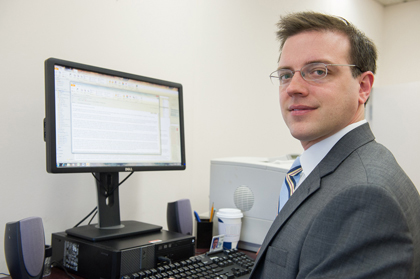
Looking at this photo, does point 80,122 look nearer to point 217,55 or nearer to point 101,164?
point 101,164

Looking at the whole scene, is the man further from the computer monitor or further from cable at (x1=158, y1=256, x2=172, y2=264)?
the computer monitor

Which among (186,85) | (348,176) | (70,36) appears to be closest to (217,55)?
(186,85)

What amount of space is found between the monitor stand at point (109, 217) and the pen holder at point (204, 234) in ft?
0.62

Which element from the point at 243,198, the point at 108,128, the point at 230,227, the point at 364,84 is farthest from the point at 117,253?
A: the point at 364,84

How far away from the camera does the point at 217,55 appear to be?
1.92 meters

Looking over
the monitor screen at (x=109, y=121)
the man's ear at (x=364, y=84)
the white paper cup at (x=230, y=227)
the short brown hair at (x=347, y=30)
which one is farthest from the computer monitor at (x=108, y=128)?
the man's ear at (x=364, y=84)

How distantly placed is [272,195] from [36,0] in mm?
1050

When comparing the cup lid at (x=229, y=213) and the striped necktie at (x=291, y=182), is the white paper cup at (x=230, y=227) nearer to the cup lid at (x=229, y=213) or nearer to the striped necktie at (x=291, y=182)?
the cup lid at (x=229, y=213)

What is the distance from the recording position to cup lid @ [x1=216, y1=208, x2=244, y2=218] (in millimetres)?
1322

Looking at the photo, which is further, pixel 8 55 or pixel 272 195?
pixel 272 195

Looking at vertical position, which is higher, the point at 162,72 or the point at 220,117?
the point at 162,72

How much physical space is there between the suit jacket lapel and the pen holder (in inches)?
21.9

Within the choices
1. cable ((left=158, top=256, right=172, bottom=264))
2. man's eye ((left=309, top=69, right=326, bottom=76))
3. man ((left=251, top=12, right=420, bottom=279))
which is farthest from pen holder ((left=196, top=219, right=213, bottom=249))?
man's eye ((left=309, top=69, right=326, bottom=76))

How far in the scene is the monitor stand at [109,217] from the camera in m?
1.10
